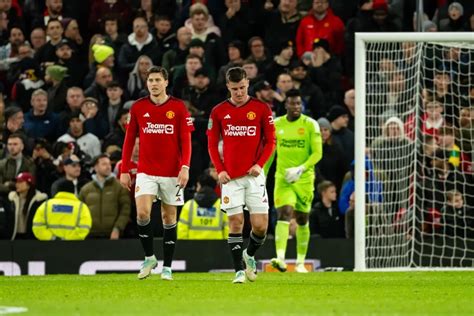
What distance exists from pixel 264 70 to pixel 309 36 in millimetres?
1168

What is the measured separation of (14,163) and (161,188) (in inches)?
230

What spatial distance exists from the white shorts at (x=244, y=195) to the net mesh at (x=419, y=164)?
4947mm

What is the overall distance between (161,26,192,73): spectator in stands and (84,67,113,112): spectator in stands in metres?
0.94

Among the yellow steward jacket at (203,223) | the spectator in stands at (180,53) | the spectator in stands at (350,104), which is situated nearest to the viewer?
the yellow steward jacket at (203,223)

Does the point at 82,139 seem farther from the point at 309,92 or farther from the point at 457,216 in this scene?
the point at 457,216

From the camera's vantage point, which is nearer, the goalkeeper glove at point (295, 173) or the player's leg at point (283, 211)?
the goalkeeper glove at point (295, 173)

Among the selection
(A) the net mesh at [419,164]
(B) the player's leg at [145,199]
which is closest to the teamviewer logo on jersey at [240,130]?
(B) the player's leg at [145,199]

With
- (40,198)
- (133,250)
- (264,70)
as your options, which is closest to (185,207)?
(133,250)

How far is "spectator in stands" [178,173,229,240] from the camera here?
18.2 meters

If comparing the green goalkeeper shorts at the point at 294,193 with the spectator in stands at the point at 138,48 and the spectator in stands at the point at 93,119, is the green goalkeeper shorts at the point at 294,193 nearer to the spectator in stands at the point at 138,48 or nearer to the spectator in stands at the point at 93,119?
the spectator in stands at the point at 93,119

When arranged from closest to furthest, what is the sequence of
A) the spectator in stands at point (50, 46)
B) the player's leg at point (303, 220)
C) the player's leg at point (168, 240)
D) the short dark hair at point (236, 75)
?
the short dark hair at point (236, 75), the player's leg at point (168, 240), the player's leg at point (303, 220), the spectator in stands at point (50, 46)

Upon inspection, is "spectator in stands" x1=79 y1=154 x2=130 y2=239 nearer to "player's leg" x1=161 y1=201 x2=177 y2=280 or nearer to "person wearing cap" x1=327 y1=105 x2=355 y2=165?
"person wearing cap" x1=327 y1=105 x2=355 y2=165

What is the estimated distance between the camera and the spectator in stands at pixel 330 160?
64.7 feet

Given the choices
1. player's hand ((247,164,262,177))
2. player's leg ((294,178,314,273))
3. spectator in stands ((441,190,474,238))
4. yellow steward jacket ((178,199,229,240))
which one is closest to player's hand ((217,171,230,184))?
player's hand ((247,164,262,177))
